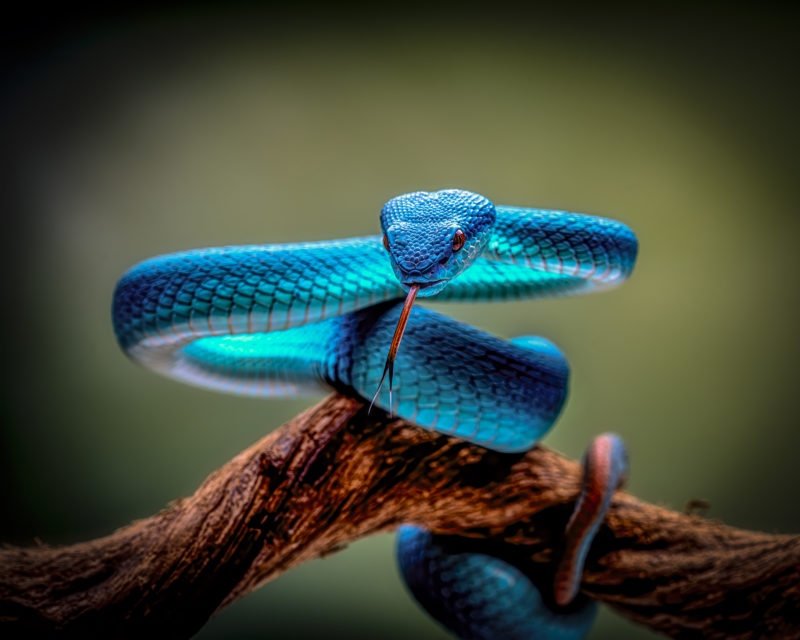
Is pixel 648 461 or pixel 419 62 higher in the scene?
pixel 419 62

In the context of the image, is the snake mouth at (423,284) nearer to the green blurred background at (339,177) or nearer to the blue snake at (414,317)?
the blue snake at (414,317)

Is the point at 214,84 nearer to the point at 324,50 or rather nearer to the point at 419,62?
the point at 324,50

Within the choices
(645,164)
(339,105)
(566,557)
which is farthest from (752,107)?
(566,557)

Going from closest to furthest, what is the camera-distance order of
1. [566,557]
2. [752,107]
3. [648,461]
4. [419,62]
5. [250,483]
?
[250,483] → [566,557] → [752,107] → [419,62] → [648,461]

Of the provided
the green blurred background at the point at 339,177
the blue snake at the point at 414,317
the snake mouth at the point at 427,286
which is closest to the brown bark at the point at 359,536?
the blue snake at the point at 414,317

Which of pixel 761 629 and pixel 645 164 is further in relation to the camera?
pixel 645 164

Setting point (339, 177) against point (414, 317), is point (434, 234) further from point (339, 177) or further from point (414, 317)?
point (339, 177)

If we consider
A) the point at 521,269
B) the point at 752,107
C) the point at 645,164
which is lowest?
the point at 521,269
